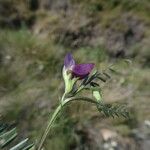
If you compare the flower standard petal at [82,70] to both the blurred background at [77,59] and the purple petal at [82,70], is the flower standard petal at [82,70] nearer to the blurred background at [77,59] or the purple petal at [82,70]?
the purple petal at [82,70]

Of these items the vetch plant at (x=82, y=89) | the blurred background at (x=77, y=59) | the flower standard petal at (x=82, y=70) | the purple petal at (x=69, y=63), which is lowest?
the blurred background at (x=77, y=59)

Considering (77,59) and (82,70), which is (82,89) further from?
(77,59)

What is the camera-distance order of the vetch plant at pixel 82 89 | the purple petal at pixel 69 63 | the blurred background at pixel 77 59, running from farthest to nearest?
the blurred background at pixel 77 59
the purple petal at pixel 69 63
the vetch plant at pixel 82 89

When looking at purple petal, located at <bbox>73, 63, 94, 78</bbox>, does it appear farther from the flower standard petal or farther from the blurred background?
the blurred background

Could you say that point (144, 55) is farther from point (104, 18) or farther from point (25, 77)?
point (25, 77)

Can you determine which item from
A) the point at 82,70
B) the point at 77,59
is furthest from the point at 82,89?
the point at 77,59

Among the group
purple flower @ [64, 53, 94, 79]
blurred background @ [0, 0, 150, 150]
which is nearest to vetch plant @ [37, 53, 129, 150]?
purple flower @ [64, 53, 94, 79]

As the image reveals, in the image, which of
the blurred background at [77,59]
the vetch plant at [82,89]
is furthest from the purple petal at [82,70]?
the blurred background at [77,59]

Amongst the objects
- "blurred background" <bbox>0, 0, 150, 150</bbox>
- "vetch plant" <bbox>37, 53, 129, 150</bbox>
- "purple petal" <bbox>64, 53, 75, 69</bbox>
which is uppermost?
"purple petal" <bbox>64, 53, 75, 69</bbox>
